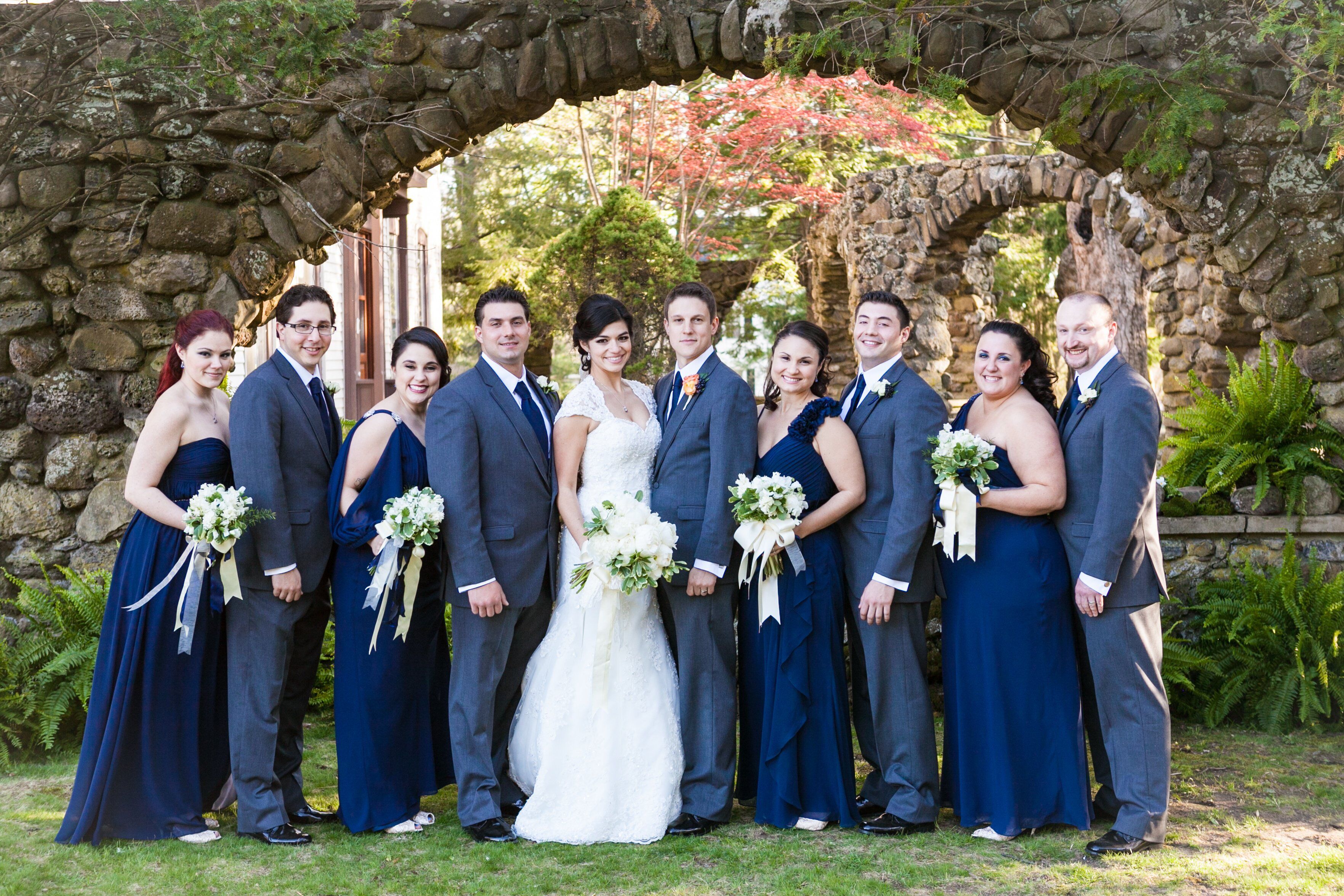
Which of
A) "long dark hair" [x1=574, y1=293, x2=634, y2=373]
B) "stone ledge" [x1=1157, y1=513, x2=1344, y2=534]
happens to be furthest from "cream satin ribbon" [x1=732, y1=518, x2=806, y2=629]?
"stone ledge" [x1=1157, y1=513, x2=1344, y2=534]

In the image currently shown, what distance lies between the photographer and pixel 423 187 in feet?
41.3

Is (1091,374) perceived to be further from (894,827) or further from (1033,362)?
(894,827)

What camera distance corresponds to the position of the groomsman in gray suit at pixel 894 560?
3.96m

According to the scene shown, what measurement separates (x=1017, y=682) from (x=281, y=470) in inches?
109

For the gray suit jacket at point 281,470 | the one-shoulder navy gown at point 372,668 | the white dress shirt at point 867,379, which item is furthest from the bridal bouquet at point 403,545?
the white dress shirt at point 867,379

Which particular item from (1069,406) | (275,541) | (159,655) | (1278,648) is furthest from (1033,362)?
(159,655)

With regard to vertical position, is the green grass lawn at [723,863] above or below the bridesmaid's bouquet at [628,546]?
below

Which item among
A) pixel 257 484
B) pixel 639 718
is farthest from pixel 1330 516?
pixel 257 484

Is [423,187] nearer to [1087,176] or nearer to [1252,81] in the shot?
[1087,176]

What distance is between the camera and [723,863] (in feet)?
12.1

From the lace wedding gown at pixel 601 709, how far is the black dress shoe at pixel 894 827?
704 millimetres

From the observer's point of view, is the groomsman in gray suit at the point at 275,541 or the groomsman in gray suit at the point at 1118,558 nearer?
the groomsman in gray suit at the point at 1118,558

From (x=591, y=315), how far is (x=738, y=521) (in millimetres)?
950

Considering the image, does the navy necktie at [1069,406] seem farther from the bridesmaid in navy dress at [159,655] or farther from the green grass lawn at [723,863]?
the bridesmaid in navy dress at [159,655]
